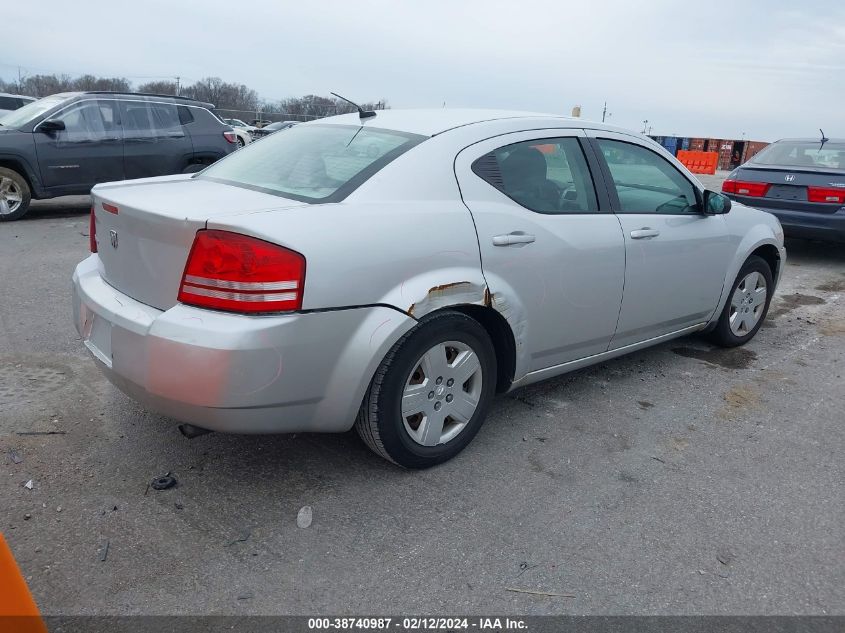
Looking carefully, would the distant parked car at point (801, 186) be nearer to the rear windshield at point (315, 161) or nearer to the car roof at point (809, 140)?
the car roof at point (809, 140)

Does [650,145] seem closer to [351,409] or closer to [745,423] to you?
[745,423]

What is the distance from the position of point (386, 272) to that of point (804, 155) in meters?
7.88

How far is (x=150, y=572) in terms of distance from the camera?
2404 mm

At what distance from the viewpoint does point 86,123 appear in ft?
31.5

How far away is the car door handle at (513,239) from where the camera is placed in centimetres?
317

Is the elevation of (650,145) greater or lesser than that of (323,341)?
greater

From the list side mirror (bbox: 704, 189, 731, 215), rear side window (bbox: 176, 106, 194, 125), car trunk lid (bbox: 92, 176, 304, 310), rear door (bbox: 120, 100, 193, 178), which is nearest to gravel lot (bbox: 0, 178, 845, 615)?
car trunk lid (bbox: 92, 176, 304, 310)

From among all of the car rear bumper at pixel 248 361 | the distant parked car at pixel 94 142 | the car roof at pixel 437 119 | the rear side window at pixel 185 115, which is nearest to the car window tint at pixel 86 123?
the distant parked car at pixel 94 142

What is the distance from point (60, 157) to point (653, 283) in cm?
842

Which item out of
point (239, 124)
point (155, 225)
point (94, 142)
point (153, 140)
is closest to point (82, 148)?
point (94, 142)

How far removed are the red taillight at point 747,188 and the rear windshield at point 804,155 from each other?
451 millimetres

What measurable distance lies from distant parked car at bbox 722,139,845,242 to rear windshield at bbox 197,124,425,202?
21.6 feet

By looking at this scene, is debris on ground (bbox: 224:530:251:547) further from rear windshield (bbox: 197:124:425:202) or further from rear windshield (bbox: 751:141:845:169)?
rear windshield (bbox: 751:141:845:169)

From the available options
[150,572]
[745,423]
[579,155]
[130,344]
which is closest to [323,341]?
[130,344]
